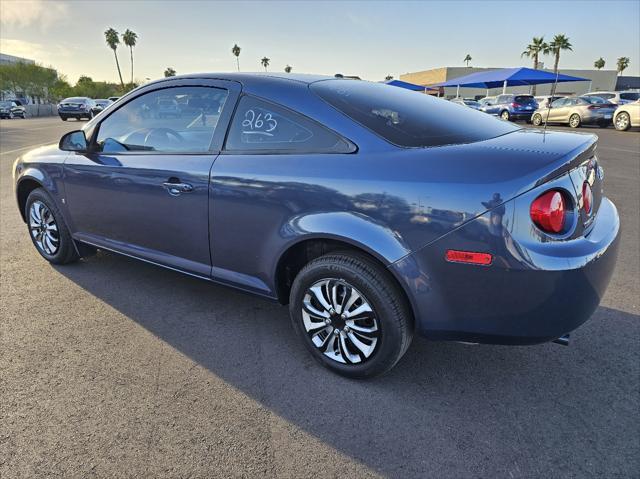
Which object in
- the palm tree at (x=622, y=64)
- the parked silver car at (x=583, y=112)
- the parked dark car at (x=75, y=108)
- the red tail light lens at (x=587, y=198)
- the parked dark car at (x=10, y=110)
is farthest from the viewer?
the palm tree at (x=622, y=64)

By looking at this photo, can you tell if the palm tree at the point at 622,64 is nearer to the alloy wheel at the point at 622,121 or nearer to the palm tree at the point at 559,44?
the palm tree at the point at 559,44

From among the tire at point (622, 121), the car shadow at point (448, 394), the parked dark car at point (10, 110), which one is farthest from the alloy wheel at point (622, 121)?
the parked dark car at point (10, 110)

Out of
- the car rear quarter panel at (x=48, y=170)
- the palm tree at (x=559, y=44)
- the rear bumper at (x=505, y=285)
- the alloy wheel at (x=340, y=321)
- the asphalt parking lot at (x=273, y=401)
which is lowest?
the asphalt parking lot at (x=273, y=401)

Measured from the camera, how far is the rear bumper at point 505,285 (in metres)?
1.95

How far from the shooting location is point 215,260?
293 cm

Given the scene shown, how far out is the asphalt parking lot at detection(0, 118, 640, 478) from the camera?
1.99 metres

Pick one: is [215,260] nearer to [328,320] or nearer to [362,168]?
[328,320]

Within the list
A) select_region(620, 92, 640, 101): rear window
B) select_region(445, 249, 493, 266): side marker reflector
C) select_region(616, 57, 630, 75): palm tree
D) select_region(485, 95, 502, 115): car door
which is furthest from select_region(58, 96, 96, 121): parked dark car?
select_region(616, 57, 630, 75): palm tree

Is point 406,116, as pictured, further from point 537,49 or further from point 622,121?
point 537,49

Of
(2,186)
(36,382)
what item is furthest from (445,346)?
(2,186)

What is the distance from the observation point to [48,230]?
4098 mm

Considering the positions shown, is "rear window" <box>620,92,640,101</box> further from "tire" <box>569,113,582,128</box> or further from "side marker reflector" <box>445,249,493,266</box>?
"side marker reflector" <box>445,249,493,266</box>

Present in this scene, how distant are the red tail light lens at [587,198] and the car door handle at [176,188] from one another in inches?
83.7

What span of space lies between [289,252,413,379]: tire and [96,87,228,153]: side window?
1.14 m
